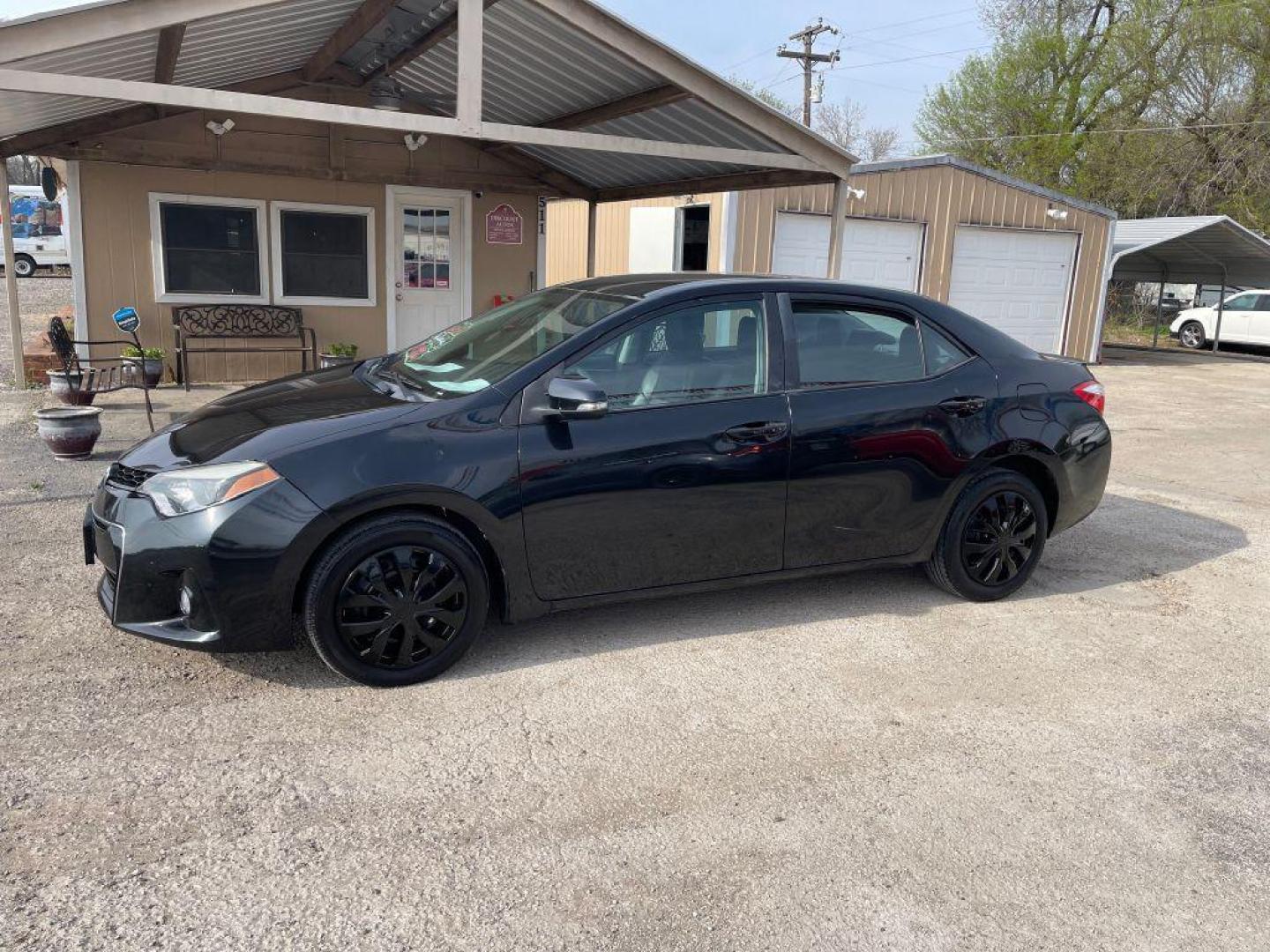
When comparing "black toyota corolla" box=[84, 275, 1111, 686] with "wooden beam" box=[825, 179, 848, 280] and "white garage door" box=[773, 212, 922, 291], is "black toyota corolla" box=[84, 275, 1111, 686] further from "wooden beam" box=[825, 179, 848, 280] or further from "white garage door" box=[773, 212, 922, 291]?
"white garage door" box=[773, 212, 922, 291]

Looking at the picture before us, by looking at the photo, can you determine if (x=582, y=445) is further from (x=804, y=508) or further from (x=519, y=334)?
(x=804, y=508)

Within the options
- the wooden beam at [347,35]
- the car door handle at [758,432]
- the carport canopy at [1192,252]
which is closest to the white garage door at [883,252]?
the carport canopy at [1192,252]

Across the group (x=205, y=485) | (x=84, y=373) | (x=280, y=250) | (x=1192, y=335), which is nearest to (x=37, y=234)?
(x=280, y=250)

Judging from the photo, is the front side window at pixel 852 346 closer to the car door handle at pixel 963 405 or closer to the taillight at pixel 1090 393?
the car door handle at pixel 963 405

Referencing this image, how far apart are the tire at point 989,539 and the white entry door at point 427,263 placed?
8166mm

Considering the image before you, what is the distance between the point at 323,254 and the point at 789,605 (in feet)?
27.2

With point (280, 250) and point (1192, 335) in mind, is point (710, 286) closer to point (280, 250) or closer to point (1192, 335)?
point (280, 250)

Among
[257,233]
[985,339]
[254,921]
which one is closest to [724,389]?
[985,339]

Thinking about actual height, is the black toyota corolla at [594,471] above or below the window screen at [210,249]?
below

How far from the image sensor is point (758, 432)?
414 cm

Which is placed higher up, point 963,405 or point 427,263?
point 427,263

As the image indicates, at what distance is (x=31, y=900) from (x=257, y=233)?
945 cm

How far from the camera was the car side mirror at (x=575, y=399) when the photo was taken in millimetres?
3672

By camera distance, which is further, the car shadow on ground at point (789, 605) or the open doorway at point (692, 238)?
the open doorway at point (692, 238)
